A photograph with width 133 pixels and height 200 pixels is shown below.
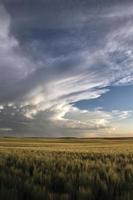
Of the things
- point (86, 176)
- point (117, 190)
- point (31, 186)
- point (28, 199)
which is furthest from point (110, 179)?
point (28, 199)

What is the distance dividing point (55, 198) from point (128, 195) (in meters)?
1.50

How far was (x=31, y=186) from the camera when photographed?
25.7ft

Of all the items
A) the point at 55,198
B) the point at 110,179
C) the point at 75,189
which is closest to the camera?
the point at 55,198

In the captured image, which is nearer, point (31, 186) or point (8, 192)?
point (8, 192)

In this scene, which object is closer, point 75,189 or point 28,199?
point 28,199

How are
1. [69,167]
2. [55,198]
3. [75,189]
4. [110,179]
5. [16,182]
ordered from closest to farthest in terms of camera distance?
[55,198] → [75,189] → [16,182] → [110,179] → [69,167]

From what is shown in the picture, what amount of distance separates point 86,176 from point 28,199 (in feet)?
9.42

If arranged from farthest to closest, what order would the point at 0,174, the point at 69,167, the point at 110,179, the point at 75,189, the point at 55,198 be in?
the point at 69,167, the point at 0,174, the point at 110,179, the point at 75,189, the point at 55,198

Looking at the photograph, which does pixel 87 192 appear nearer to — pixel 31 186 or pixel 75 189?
pixel 75 189

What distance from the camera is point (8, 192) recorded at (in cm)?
714

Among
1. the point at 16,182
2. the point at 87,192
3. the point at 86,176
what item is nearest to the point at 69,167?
the point at 86,176

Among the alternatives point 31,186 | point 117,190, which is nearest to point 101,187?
point 117,190

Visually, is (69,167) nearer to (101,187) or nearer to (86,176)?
(86,176)

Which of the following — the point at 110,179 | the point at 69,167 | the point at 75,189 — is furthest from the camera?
the point at 69,167
